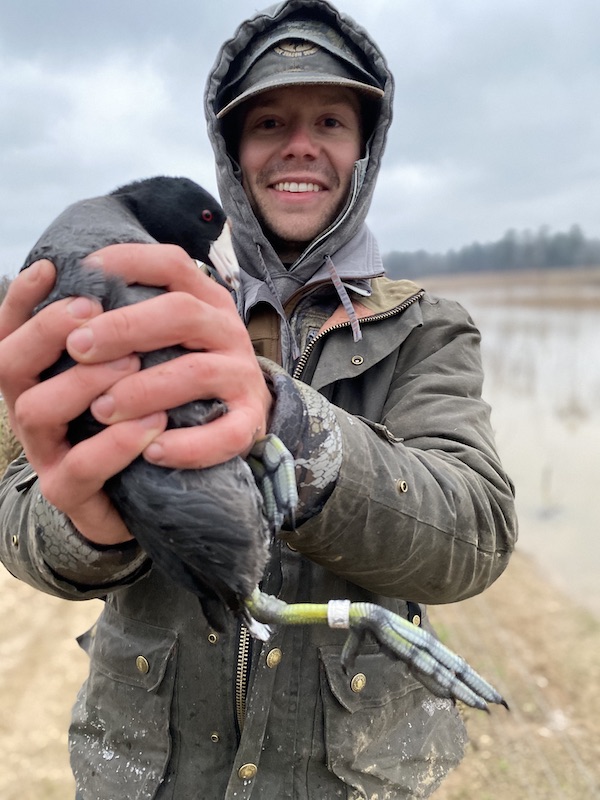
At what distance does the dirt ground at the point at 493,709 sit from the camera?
550cm

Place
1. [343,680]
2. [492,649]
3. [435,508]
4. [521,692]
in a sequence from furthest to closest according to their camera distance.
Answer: [492,649]
[521,692]
[343,680]
[435,508]

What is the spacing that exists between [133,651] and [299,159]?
6.24ft

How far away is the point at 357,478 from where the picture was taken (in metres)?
1.71

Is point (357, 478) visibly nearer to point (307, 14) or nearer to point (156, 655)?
point (156, 655)

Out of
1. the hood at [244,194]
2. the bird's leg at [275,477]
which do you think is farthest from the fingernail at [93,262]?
the hood at [244,194]

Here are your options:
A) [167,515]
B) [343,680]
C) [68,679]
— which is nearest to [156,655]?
[343,680]

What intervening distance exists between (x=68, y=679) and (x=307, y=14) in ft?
19.3

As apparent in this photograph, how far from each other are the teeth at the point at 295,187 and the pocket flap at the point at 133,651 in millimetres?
1714

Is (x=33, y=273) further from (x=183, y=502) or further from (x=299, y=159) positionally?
(x=299, y=159)

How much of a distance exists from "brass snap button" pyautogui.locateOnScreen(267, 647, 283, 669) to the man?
2cm

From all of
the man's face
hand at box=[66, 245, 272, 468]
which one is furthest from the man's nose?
hand at box=[66, 245, 272, 468]

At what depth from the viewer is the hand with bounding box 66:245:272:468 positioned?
136 centimetres

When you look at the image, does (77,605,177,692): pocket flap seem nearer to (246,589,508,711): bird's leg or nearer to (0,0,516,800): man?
(0,0,516,800): man

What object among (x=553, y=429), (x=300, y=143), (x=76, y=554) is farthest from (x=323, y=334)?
(x=553, y=429)
